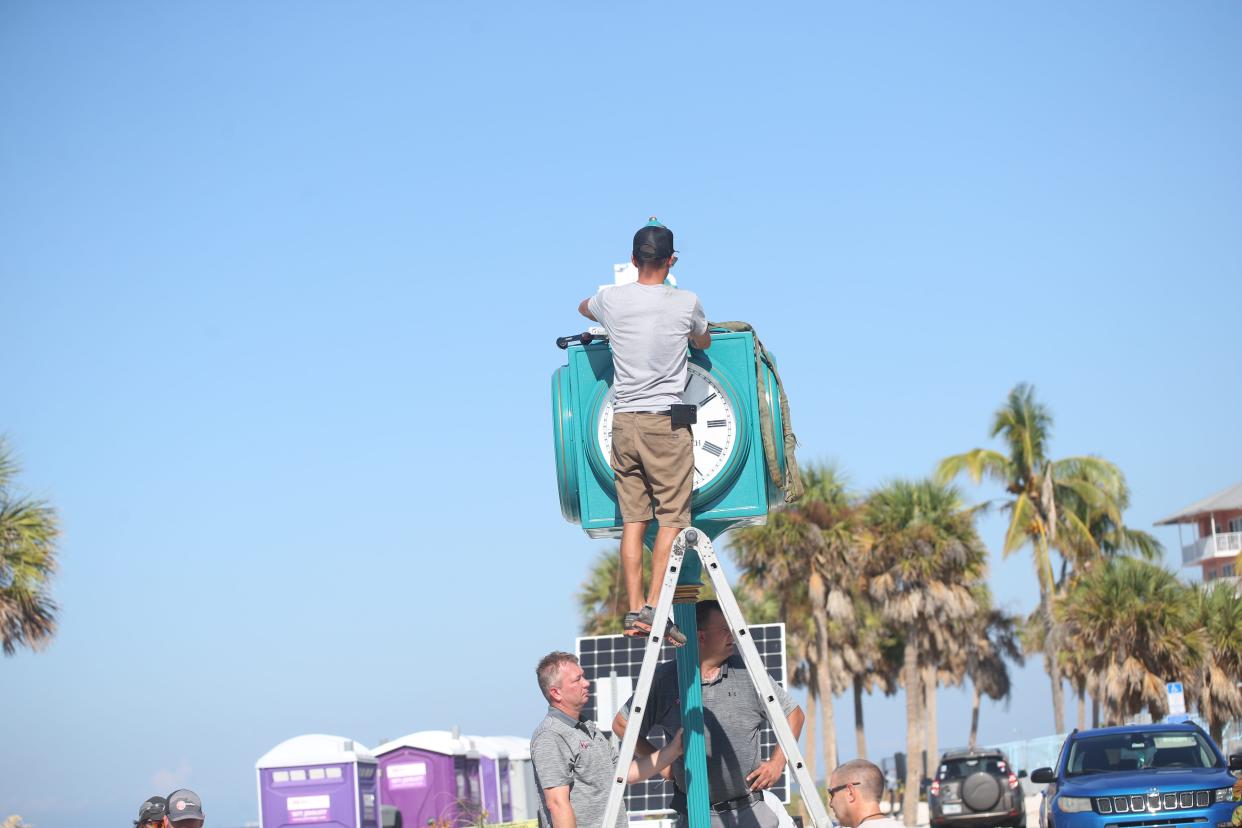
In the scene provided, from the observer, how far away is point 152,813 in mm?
6180

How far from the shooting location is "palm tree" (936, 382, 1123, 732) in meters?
48.2

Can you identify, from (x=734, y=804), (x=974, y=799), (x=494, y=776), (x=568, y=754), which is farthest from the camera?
(x=494, y=776)

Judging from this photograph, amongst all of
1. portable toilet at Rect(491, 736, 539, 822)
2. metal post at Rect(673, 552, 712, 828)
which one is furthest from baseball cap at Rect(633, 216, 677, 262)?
portable toilet at Rect(491, 736, 539, 822)

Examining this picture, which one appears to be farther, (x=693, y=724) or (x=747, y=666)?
(x=693, y=724)

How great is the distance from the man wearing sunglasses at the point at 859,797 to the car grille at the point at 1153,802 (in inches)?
330

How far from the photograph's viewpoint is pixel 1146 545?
55.6 m

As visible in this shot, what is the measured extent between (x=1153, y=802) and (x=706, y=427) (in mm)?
9077

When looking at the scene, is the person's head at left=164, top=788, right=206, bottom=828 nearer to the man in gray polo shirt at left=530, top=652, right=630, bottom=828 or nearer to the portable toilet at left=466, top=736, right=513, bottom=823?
the man in gray polo shirt at left=530, top=652, right=630, bottom=828

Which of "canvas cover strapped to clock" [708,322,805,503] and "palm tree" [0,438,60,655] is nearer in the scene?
"canvas cover strapped to clock" [708,322,805,503]

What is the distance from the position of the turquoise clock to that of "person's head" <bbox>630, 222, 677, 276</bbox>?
1.06ft

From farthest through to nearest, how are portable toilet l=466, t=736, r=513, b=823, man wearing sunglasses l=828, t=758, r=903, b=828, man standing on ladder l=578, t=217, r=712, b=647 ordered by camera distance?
portable toilet l=466, t=736, r=513, b=823, man wearing sunglasses l=828, t=758, r=903, b=828, man standing on ladder l=578, t=217, r=712, b=647

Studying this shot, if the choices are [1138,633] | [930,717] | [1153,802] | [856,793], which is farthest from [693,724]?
[930,717]

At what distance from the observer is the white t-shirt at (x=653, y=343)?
4.86 m

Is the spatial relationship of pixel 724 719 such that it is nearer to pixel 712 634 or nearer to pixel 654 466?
pixel 712 634
